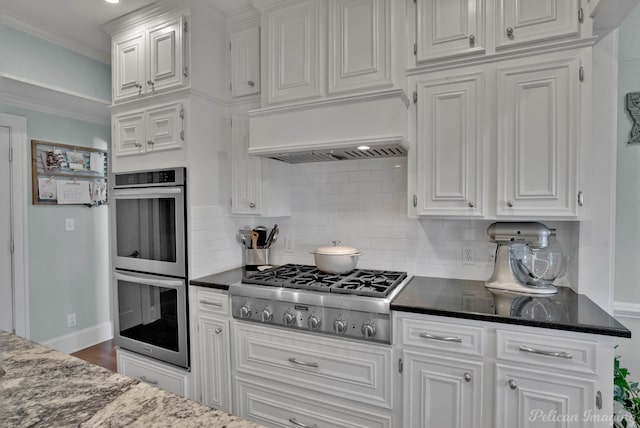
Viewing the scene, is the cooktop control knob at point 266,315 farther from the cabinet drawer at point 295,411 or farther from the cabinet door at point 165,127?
the cabinet door at point 165,127

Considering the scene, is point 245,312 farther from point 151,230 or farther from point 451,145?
point 451,145

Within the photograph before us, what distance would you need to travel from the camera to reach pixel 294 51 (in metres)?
2.27

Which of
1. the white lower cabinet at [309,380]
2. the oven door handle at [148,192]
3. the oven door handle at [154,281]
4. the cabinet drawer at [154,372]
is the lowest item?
the cabinet drawer at [154,372]

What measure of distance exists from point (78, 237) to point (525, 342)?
3.95 m

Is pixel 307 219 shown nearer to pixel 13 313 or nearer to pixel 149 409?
pixel 149 409

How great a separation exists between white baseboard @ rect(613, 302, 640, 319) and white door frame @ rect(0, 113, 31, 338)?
4.53 meters

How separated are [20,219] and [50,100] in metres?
1.10

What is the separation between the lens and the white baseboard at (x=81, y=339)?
133 inches

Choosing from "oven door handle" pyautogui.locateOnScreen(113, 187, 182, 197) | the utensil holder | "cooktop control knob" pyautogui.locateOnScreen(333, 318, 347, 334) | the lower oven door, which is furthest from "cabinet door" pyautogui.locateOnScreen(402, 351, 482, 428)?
"oven door handle" pyautogui.locateOnScreen(113, 187, 182, 197)

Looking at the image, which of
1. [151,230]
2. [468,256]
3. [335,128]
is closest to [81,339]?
[151,230]

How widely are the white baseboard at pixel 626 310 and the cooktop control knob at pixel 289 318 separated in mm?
1901

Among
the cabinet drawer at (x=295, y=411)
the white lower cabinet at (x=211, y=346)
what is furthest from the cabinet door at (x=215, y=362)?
the cabinet drawer at (x=295, y=411)

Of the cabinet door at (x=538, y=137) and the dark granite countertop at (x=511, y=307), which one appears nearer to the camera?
the dark granite countertop at (x=511, y=307)

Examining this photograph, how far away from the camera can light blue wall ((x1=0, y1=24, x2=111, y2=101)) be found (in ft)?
8.48
